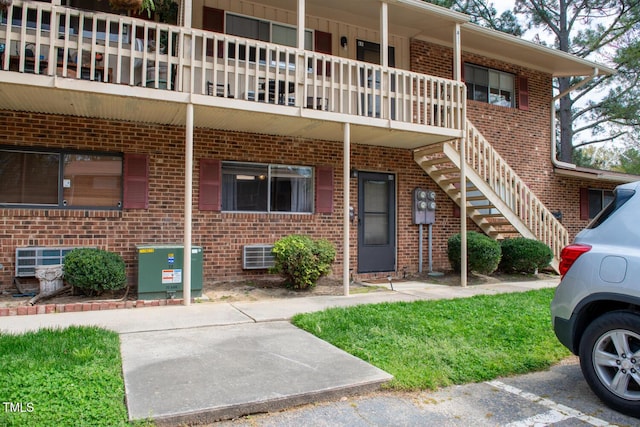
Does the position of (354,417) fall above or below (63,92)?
below

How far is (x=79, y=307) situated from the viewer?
6121 millimetres

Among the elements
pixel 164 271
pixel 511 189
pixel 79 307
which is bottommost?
pixel 79 307

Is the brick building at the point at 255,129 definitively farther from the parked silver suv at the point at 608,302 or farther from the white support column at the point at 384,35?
the parked silver suv at the point at 608,302

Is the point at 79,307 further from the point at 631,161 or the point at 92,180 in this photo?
the point at 631,161

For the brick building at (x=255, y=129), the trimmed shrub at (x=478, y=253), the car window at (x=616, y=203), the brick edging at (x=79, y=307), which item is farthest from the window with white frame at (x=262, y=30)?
the car window at (x=616, y=203)

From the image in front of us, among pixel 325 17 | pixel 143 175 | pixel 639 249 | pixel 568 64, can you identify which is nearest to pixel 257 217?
pixel 143 175

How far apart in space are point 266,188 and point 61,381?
5.96m

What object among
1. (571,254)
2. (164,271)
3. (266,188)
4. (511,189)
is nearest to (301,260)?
(266,188)

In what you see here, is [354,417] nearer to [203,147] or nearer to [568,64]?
[203,147]

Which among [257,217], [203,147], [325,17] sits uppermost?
[325,17]

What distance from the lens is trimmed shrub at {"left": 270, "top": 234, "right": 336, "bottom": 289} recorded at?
7801mm

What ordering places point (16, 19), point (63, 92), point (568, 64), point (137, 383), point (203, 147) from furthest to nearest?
1. point (568, 64)
2. point (203, 147)
3. point (16, 19)
4. point (63, 92)
5. point (137, 383)

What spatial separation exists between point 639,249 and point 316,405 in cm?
258

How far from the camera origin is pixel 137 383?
3492 millimetres
